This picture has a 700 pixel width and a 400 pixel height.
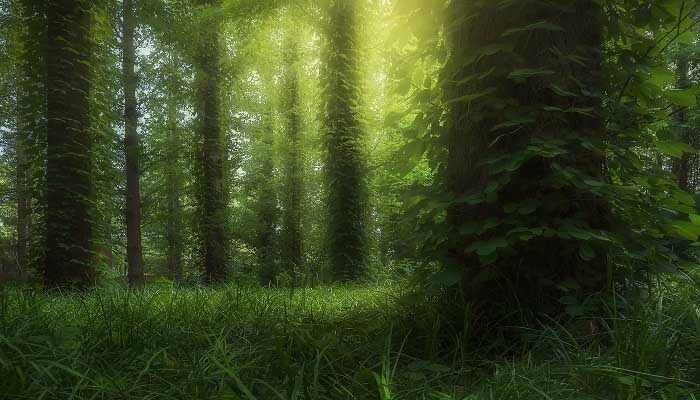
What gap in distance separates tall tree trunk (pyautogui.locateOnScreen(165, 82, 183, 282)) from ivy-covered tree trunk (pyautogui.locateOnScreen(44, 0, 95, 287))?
2.35 metres

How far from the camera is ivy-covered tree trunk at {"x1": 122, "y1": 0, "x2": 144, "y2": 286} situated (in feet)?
34.0

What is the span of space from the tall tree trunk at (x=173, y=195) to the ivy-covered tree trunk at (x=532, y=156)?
7.06 m

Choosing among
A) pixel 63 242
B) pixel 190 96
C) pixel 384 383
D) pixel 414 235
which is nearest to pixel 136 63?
pixel 190 96

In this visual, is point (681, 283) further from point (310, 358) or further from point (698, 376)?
point (310, 358)

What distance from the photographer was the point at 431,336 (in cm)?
226

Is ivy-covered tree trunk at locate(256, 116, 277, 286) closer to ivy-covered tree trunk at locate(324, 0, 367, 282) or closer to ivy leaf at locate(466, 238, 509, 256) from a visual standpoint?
ivy-covered tree trunk at locate(324, 0, 367, 282)

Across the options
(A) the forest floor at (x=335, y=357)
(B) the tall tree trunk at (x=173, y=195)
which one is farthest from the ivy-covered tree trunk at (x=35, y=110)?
(A) the forest floor at (x=335, y=357)

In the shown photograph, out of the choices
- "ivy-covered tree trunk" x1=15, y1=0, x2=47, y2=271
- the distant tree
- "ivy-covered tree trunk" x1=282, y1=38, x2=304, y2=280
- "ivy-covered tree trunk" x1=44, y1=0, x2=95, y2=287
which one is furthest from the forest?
"ivy-covered tree trunk" x1=282, y1=38, x2=304, y2=280

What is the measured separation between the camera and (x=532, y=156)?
218 cm

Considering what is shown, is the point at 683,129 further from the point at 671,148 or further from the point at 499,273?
the point at 499,273

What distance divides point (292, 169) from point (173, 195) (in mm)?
5310

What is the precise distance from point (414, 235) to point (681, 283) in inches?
61.6

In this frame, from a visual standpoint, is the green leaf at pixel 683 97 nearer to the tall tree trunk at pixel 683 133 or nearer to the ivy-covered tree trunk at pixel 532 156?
the ivy-covered tree trunk at pixel 532 156

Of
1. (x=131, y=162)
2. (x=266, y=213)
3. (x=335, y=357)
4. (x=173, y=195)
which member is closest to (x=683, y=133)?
(x=266, y=213)
